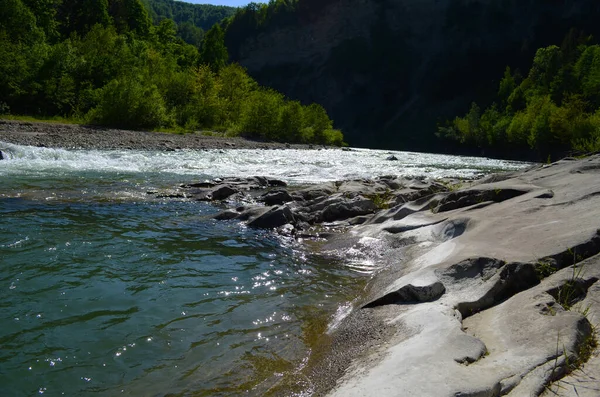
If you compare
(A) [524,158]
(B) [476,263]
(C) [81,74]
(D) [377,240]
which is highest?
(C) [81,74]

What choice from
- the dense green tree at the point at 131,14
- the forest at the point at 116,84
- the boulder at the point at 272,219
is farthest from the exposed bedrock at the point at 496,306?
the dense green tree at the point at 131,14

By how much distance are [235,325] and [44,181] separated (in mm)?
15153

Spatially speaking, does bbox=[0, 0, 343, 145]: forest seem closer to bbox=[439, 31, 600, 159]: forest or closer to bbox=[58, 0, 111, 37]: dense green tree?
bbox=[58, 0, 111, 37]: dense green tree

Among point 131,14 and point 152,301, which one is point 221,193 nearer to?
point 152,301

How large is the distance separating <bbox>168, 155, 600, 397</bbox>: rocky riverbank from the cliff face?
128m

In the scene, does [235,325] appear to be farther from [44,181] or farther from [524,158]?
[524,158]

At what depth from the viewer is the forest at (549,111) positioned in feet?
195

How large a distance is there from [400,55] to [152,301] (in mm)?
162634

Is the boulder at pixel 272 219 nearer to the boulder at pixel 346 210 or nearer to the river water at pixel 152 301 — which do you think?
the river water at pixel 152 301

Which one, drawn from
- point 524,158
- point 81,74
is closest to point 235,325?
point 81,74

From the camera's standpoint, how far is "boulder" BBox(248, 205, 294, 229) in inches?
490

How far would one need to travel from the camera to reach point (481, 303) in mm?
5520

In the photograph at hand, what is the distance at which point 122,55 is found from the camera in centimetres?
5962

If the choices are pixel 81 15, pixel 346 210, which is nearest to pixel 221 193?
pixel 346 210
